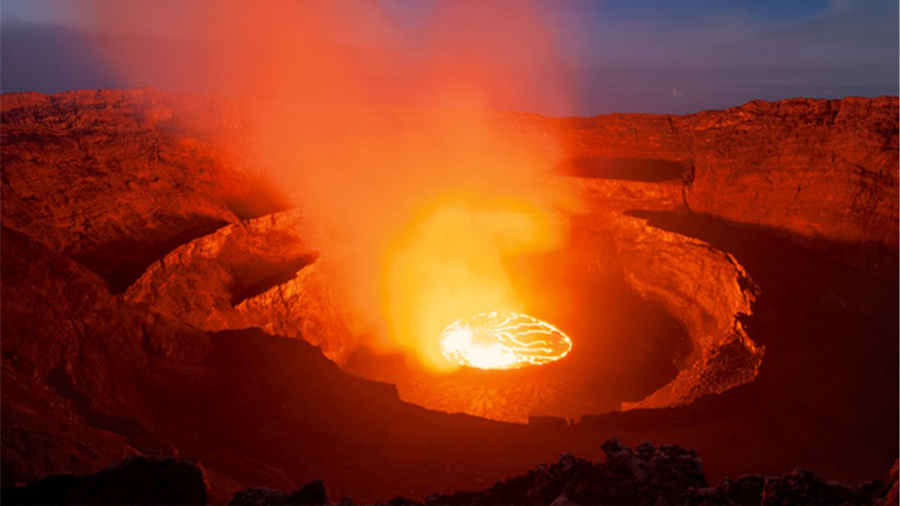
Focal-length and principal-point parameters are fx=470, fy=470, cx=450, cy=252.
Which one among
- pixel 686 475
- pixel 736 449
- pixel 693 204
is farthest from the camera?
Result: pixel 693 204

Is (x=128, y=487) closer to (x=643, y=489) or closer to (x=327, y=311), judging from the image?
(x=643, y=489)

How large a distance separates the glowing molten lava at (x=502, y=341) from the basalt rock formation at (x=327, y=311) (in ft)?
7.91

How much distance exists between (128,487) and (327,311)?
14274 millimetres

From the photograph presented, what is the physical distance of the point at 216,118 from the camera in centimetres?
2128

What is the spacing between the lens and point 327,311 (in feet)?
61.9

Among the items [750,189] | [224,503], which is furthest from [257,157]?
[750,189]

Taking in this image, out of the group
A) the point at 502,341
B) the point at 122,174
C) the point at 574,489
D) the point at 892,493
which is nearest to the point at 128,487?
the point at 574,489

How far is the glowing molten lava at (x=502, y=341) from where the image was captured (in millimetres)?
18812

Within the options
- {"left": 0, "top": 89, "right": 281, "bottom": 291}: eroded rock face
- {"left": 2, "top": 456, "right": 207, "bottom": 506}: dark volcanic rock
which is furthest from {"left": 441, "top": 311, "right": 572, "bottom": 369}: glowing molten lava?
{"left": 2, "top": 456, "right": 207, "bottom": 506}: dark volcanic rock

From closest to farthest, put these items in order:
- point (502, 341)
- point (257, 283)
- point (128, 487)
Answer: point (128, 487) < point (257, 283) < point (502, 341)

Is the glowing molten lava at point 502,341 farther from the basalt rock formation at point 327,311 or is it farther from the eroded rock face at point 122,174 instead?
the eroded rock face at point 122,174

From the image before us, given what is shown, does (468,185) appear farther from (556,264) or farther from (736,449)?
(736,449)

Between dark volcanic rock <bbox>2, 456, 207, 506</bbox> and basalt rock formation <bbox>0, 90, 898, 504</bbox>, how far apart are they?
1347mm

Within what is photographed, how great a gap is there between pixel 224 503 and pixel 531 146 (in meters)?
23.8
